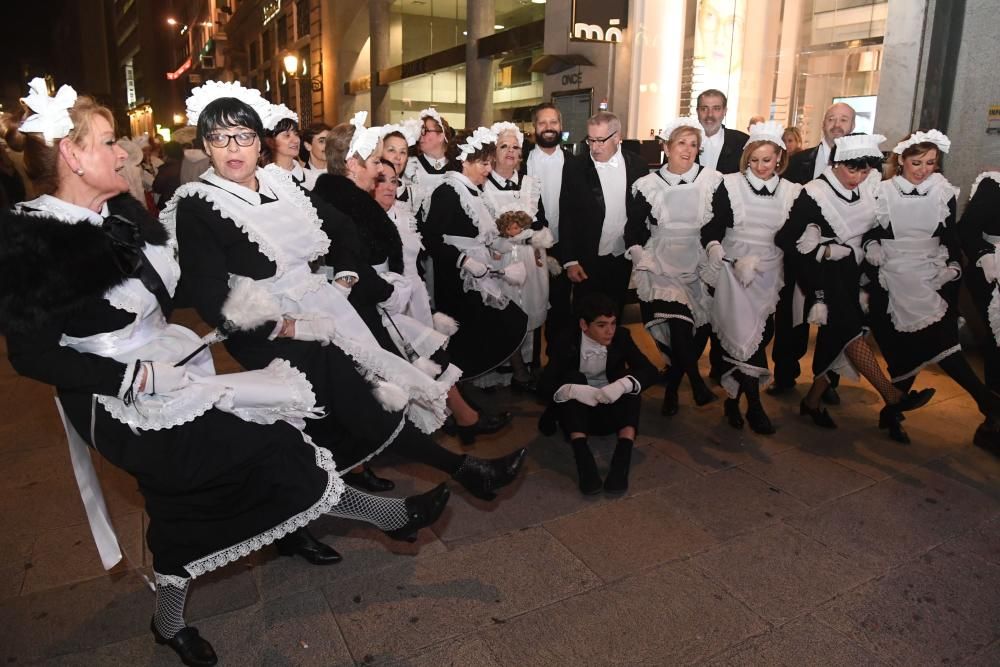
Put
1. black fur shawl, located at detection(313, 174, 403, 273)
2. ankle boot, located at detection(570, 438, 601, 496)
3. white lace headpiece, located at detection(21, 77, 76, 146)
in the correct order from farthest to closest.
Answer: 1. ankle boot, located at detection(570, 438, 601, 496)
2. black fur shawl, located at detection(313, 174, 403, 273)
3. white lace headpiece, located at detection(21, 77, 76, 146)

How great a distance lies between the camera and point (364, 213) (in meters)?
3.39

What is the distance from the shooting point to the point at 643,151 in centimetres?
771

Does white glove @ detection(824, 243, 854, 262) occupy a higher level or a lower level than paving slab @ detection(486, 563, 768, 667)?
higher

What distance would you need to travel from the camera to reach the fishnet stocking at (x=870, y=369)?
14.8 ft

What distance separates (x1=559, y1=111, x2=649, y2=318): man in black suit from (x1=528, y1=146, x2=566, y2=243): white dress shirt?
0.23 m

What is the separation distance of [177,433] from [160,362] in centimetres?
23

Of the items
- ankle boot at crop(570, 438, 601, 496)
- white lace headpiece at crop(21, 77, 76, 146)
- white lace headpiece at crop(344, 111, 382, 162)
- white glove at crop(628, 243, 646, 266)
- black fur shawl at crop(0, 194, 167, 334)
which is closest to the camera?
black fur shawl at crop(0, 194, 167, 334)

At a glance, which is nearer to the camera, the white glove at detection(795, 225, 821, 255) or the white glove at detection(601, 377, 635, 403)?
the white glove at detection(601, 377, 635, 403)

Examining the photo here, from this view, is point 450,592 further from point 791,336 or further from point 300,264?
point 791,336

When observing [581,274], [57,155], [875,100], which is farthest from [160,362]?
[875,100]

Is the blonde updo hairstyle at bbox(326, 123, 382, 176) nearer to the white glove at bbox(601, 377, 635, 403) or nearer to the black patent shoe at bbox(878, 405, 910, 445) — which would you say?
the white glove at bbox(601, 377, 635, 403)

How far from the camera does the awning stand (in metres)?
11.4

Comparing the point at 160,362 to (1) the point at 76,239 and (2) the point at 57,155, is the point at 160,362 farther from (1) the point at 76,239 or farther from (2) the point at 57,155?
(2) the point at 57,155

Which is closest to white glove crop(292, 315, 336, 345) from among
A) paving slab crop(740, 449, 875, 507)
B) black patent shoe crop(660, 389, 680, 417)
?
paving slab crop(740, 449, 875, 507)
